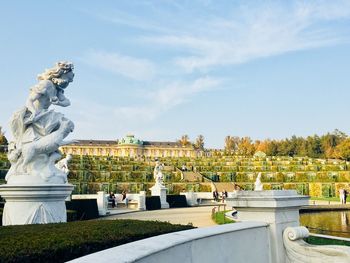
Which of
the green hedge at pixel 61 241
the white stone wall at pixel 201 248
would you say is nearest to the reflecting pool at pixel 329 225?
the white stone wall at pixel 201 248

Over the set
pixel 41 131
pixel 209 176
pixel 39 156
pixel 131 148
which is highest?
pixel 131 148

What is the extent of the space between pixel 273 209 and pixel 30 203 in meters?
5.20

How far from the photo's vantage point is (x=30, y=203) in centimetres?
818

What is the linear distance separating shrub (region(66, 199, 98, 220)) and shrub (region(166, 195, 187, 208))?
1031 cm

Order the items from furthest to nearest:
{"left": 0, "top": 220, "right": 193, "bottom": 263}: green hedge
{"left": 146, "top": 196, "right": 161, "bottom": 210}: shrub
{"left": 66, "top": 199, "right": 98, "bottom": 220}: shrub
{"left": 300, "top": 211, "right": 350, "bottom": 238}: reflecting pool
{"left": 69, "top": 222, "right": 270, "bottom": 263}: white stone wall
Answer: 1. {"left": 146, "top": 196, "right": 161, "bottom": 210}: shrub
2. {"left": 66, "top": 199, "right": 98, "bottom": 220}: shrub
3. {"left": 300, "top": 211, "right": 350, "bottom": 238}: reflecting pool
4. {"left": 0, "top": 220, "right": 193, "bottom": 263}: green hedge
5. {"left": 69, "top": 222, "right": 270, "bottom": 263}: white stone wall

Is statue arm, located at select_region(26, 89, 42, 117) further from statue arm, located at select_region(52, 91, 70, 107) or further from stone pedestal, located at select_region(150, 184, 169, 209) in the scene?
stone pedestal, located at select_region(150, 184, 169, 209)

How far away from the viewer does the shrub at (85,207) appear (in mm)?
18205

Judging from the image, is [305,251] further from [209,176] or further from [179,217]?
[209,176]

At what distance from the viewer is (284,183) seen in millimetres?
43281

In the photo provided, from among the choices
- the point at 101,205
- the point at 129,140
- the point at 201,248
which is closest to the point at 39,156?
the point at 201,248

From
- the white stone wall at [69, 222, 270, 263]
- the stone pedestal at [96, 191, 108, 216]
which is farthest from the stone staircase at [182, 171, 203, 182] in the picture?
the white stone wall at [69, 222, 270, 263]

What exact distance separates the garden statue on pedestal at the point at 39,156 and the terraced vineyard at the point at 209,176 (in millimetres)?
26550

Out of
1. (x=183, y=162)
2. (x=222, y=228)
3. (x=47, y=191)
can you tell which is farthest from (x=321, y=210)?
(x=183, y=162)

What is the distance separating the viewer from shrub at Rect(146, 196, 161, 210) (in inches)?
1100
